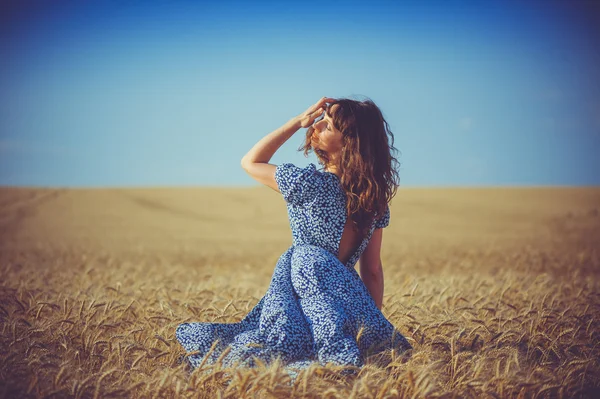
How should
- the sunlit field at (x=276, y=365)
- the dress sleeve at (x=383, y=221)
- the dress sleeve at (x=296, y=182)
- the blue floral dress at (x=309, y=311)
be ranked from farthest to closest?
the dress sleeve at (x=383, y=221) < the dress sleeve at (x=296, y=182) < the blue floral dress at (x=309, y=311) < the sunlit field at (x=276, y=365)

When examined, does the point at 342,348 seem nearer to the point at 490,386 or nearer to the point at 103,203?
the point at 490,386

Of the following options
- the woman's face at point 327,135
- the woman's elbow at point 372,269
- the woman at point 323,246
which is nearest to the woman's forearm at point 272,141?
the woman at point 323,246

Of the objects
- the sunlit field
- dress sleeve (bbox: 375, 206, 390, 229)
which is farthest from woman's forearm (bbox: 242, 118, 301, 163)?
the sunlit field

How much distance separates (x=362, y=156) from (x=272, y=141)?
0.55 meters

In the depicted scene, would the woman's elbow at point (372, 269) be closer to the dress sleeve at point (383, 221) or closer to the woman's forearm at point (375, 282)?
the woman's forearm at point (375, 282)

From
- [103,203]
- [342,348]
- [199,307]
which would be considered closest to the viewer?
[342,348]

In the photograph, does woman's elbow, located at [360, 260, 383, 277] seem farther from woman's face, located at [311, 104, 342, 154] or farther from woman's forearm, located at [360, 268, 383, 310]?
woman's face, located at [311, 104, 342, 154]

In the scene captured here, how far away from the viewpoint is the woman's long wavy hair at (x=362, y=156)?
3090 millimetres

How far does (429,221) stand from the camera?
2753cm

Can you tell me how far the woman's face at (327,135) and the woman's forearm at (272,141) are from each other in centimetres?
13

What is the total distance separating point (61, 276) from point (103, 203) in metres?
26.2

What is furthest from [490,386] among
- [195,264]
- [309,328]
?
[195,264]

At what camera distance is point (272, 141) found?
10.2 feet

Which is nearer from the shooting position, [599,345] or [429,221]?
[599,345]
